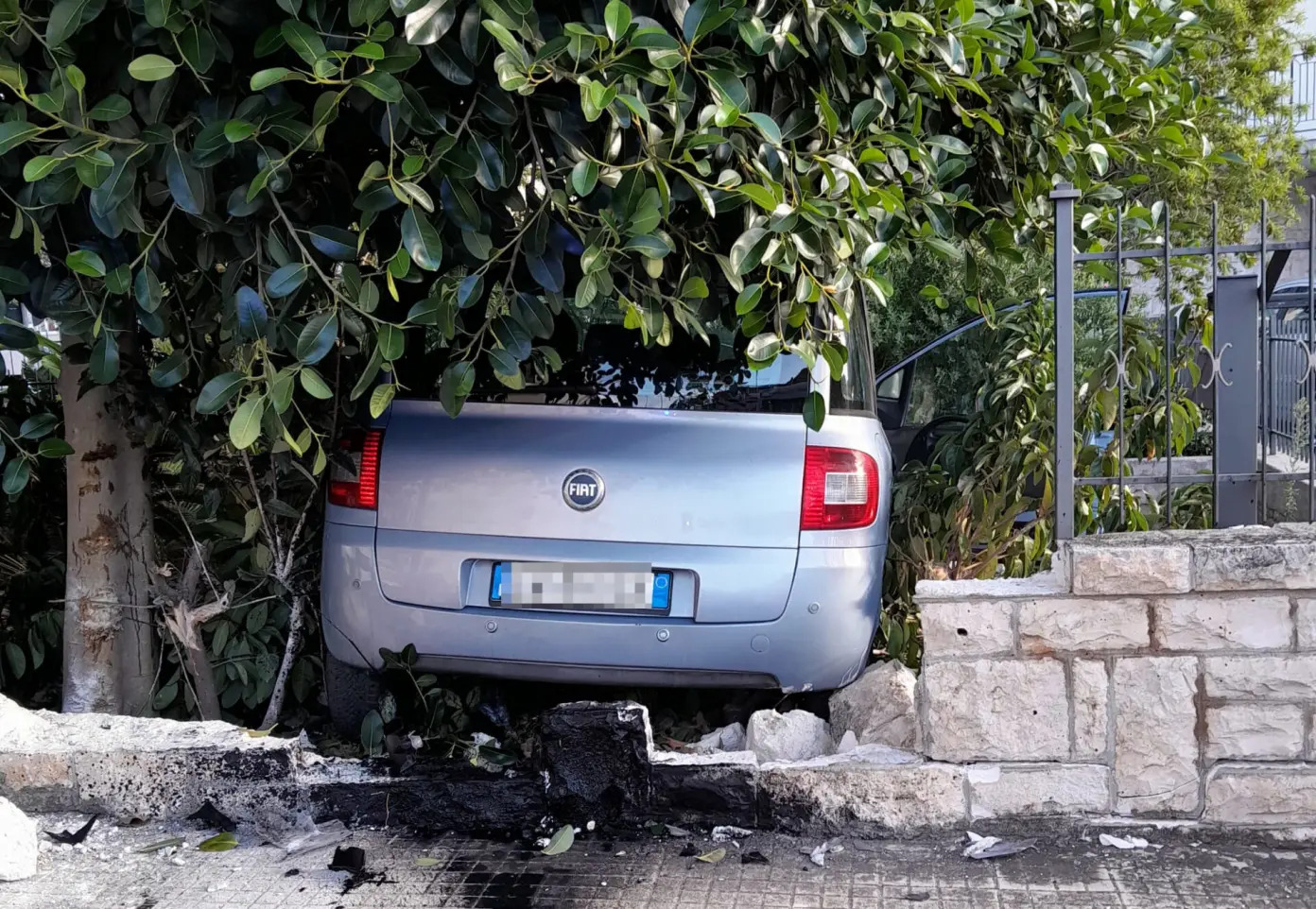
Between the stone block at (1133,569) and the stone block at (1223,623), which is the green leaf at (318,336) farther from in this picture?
the stone block at (1223,623)

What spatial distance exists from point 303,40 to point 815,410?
5.35 ft

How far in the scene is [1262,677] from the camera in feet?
11.1

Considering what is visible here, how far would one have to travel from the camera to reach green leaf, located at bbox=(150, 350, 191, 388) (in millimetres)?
3543

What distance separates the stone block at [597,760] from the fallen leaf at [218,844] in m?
0.97

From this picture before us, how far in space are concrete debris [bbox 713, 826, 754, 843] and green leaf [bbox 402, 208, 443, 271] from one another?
1.86 m

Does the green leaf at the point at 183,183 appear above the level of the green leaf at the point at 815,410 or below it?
above

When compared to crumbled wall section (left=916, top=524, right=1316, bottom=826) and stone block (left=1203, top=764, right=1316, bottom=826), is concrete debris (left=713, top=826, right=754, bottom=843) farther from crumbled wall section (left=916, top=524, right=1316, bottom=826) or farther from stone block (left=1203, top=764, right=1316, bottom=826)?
stone block (left=1203, top=764, right=1316, bottom=826)

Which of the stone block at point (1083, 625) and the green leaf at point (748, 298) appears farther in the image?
the stone block at point (1083, 625)

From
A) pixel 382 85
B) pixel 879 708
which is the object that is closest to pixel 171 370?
pixel 382 85

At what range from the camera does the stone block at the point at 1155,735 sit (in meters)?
3.41

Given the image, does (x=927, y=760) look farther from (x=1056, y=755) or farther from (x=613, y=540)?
(x=613, y=540)

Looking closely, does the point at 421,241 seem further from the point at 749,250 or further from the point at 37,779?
the point at 37,779

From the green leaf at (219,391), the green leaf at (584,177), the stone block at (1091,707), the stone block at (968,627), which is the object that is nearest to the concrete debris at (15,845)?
the green leaf at (219,391)

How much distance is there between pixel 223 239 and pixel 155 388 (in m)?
0.95
